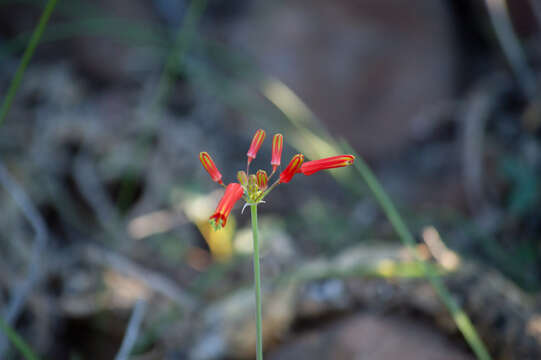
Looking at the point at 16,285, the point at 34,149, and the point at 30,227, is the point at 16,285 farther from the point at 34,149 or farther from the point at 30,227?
the point at 34,149

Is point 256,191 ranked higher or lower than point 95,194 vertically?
lower

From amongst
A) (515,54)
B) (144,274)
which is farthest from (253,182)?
(515,54)

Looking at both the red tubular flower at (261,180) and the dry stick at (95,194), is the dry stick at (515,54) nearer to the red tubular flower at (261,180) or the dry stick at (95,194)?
the red tubular flower at (261,180)

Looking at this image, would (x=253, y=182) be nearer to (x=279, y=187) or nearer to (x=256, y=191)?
(x=256, y=191)

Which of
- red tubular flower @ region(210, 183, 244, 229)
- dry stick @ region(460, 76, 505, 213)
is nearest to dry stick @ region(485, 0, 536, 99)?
dry stick @ region(460, 76, 505, 213)

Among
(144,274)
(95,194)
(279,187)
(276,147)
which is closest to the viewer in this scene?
(276,147)

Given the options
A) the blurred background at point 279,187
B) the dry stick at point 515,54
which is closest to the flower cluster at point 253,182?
the blurred background at point 279,187

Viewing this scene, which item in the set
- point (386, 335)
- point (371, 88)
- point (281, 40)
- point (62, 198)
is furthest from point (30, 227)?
point (371, 88)

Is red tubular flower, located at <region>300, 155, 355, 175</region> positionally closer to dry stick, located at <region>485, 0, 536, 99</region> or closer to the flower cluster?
the flower cluster
